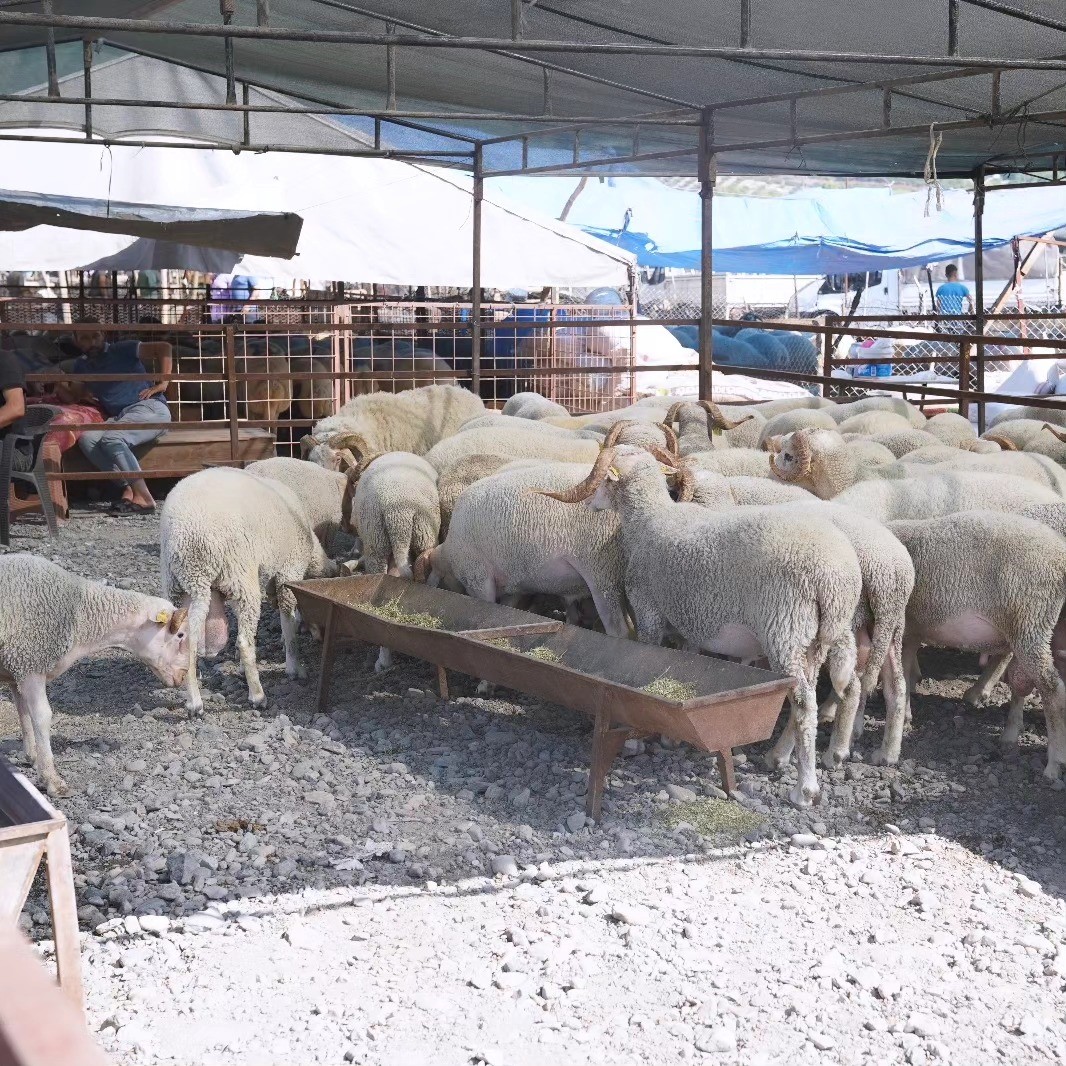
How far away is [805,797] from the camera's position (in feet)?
16.1

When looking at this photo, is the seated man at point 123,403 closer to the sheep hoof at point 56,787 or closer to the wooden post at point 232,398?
the wooden post at point 232,398

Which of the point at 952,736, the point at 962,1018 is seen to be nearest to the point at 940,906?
the point at 962,1018

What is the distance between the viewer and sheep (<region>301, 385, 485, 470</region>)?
30.8 ft

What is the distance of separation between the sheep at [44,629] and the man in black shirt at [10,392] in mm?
4360

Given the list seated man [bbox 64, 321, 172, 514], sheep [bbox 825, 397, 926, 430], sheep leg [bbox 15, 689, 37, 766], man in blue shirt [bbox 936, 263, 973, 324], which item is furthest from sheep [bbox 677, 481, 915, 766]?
man in blue shirt [bbox 936, 263, 973, 324]

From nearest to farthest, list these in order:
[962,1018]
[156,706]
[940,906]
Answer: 1. [962,1018]
2. [940,906]
3. [156,706]

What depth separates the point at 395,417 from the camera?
9.65m

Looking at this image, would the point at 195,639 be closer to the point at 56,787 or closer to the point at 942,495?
the point at 56,787

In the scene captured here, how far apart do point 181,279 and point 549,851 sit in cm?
1785

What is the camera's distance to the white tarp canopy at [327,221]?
541 inches

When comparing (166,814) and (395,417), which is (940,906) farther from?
(395,417)

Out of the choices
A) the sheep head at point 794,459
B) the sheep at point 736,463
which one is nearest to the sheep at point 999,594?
the sheep head at point 794,459

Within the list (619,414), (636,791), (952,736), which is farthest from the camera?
(619,414)

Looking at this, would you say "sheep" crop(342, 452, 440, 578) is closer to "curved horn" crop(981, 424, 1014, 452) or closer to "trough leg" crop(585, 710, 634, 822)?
"trough leg" crop(585, 710, 634, 822)
